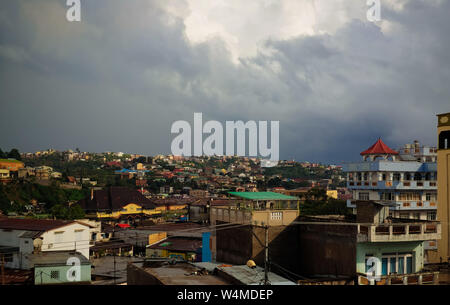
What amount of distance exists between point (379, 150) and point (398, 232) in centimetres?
1746

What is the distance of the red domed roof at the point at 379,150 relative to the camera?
29.5 metres

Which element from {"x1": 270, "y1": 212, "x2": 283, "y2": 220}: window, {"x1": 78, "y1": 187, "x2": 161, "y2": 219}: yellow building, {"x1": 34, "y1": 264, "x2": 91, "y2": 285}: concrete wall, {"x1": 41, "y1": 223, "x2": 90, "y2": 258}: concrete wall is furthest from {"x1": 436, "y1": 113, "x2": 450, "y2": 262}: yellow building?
{"x1": 78, "y1": 187, "x2": 161, "y2": 219}: yellow building

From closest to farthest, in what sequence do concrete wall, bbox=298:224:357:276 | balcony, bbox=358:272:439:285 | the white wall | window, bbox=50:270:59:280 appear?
balcony, bbox=358:272:439:285 < concrete wall, bbox=298:224:357:276 < window, bbox=50:270:59:280 < the white wall

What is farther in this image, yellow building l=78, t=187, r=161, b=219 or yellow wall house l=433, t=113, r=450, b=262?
yellow building l=78, t=187, r=161, b=219

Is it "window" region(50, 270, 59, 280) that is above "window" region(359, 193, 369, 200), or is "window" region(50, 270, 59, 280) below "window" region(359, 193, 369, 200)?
below

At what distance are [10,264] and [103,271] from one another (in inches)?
198

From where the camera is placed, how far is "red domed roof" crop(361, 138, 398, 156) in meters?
29.5

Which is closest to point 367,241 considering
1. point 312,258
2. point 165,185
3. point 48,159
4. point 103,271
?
point 312,258

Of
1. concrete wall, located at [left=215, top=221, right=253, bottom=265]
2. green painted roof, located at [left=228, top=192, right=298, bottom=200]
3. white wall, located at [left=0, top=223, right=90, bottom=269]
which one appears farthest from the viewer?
white wall, located at [left=0, top=223, right=90, bottom=269]

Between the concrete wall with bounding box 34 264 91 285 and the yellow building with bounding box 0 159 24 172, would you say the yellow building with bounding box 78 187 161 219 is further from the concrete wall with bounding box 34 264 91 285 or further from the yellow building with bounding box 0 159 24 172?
the concrete wall with bounding box 34 264 91 285

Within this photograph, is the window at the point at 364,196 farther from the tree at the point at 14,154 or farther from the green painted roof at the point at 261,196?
the tree at the point at 14,154

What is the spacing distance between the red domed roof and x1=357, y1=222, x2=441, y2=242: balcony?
1646cm

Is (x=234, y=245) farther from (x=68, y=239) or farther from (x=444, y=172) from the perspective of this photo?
(x=68, y=239)

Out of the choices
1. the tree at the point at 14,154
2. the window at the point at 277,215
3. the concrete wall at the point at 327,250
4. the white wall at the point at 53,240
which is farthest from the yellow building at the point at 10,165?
the concrete wall at the point at 327,250
